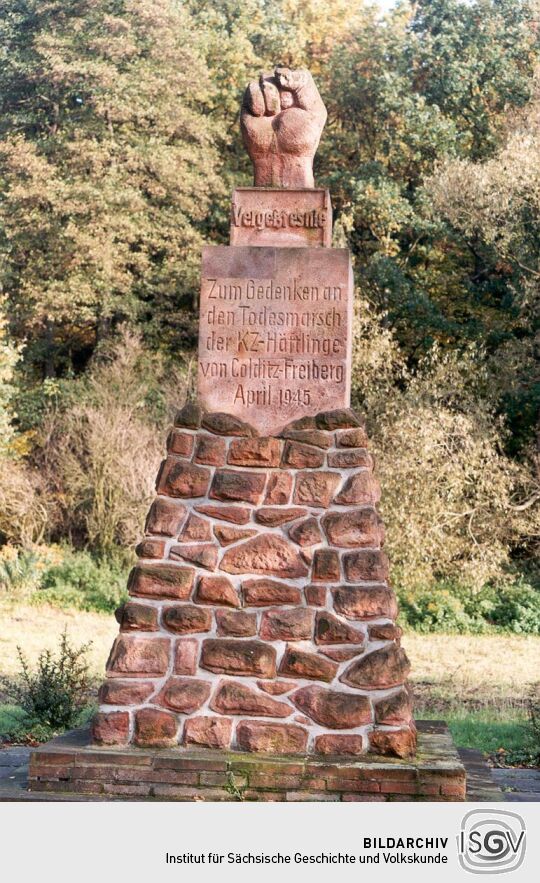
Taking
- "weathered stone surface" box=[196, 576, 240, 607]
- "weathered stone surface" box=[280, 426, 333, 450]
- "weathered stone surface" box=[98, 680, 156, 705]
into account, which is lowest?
"weathered stone surface" box=[98, 680, 156, 705]

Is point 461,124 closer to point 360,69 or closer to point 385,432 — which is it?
point 360,69

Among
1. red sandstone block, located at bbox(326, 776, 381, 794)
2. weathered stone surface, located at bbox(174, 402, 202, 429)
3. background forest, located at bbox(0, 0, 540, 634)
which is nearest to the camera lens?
red sandstone block, located at bbox(326, 776, 381, 794)

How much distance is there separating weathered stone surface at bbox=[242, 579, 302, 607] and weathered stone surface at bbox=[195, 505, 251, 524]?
35 cm

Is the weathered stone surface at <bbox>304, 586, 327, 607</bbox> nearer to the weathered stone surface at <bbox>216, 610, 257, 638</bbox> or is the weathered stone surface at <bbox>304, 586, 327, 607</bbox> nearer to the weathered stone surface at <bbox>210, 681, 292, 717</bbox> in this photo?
the weathered stone surface at <bbox>216, 610, 257, 638</bbox>

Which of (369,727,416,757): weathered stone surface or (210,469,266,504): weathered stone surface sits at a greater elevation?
(210,469,266,504): weathered stone surface

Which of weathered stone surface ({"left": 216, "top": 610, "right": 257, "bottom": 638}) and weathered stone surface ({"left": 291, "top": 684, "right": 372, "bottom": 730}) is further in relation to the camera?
weathered stone surface ({"left": 216, "top": 610, "right": 257, "bottom": 638})

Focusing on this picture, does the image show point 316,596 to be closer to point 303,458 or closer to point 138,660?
point 303,458

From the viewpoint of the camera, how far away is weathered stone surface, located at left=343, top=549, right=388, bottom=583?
20.2 ft

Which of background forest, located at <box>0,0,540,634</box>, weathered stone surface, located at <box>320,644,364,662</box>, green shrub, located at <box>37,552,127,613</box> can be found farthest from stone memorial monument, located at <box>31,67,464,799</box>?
green shrub, located at <box>37,552,127,613</box>

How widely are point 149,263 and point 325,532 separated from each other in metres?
18.8

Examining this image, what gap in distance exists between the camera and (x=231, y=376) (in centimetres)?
656

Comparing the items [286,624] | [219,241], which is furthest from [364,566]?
[219,241]

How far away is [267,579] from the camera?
244 inches

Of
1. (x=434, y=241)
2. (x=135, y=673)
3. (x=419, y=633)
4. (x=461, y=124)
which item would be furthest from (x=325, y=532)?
(x=461, y=124)
